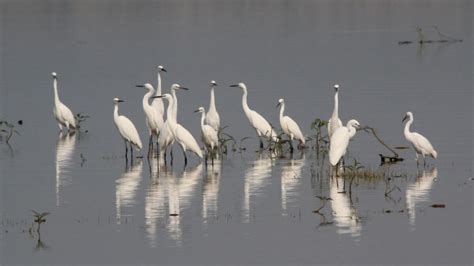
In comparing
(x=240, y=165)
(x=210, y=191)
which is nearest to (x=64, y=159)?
(x=240, y=165)

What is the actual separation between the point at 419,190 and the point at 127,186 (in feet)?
12.3

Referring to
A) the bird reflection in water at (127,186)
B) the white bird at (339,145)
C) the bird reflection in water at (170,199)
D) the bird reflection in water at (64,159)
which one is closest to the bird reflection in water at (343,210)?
the white bird at (339,145)

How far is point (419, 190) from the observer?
15.8 meters

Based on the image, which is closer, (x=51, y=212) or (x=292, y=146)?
(x=51, y=212)

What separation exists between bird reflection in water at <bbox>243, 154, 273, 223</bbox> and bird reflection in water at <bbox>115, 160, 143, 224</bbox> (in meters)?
1.39

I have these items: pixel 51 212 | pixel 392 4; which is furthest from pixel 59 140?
pixel 392 4

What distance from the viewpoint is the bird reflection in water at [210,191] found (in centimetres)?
1466

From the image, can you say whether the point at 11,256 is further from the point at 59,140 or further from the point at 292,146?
the point at 59,140

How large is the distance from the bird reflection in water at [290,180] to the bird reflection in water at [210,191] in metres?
0.82

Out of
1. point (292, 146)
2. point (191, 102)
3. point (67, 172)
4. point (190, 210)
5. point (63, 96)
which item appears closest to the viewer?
point (190, 210)

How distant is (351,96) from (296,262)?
48.7 feet

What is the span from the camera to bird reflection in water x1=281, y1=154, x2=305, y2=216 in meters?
15.4

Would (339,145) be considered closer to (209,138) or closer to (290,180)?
(290,180)

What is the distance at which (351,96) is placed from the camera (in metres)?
27.0
